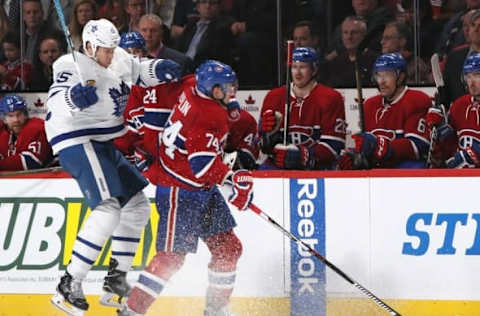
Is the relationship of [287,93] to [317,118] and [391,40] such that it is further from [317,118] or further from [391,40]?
[391,40]

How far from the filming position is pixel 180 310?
27.0 feet

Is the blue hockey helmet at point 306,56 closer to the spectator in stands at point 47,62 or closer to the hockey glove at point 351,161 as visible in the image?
the hockey glove at point 351,161

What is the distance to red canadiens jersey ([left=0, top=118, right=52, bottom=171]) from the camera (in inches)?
348

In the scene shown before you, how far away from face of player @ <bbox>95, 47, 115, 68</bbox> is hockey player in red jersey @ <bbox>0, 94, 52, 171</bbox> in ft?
4.13

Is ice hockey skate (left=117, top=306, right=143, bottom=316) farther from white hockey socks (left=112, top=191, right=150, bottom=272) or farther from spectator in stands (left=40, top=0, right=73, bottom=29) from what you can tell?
spectator in stands (left=40, top=0, right=73, bottom=29)

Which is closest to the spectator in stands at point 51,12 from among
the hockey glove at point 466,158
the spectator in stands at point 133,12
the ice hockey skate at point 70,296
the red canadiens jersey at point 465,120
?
the spectator in stands at point 133,12

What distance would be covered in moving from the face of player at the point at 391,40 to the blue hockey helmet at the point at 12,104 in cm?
225

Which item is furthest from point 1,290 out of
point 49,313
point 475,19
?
point 475,19

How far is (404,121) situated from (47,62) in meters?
2.40

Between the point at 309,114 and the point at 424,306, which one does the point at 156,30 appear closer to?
the point at 309,114

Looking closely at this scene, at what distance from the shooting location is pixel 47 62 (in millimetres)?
9516

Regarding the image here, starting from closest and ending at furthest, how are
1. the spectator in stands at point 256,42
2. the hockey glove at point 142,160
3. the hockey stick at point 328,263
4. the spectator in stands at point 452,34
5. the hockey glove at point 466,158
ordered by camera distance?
the hockey stick at point 328,263, the hockey glove at point 466,158, the hockey glove at point 142,160, the spectator in stands at point 452,34, the spectator in stands at point 256,42

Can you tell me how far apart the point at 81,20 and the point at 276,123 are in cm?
158

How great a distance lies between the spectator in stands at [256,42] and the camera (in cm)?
917
